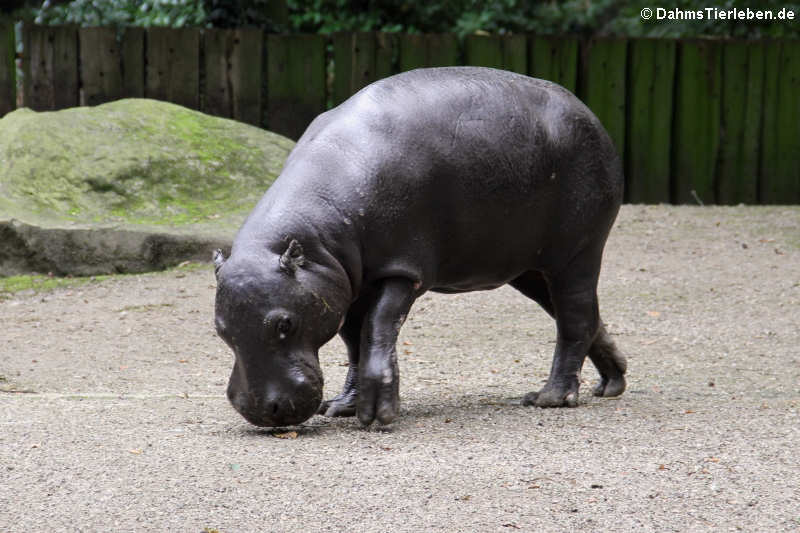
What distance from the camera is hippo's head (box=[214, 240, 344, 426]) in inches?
171

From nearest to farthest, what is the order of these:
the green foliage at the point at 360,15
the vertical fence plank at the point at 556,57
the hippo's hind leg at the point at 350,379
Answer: the hippo's hind leg at the point at 350,379 → the vertical fence plank at the point at 556,57 → the green foliage at the point at 360,15

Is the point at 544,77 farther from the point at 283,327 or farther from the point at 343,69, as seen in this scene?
the point at 283,327

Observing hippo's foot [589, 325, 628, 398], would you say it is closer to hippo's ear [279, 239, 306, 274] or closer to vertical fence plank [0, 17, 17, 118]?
hippo's ear [279, 239, 306, 274]

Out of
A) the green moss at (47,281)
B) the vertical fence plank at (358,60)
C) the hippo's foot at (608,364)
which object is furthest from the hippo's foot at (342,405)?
the vertical fence plank at (358,60)

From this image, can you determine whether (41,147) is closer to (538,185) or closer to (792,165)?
(538,185)

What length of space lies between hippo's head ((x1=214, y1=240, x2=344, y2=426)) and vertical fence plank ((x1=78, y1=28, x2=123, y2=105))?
723 cm

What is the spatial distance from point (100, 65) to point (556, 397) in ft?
24.0

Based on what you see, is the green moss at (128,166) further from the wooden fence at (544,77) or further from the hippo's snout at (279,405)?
the hippo's snout at (279,405)

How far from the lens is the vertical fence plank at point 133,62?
1105 centimetres

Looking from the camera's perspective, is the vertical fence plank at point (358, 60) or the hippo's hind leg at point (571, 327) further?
the vertical fence plank at point (358, 60)

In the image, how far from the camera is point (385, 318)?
4672 millimetres

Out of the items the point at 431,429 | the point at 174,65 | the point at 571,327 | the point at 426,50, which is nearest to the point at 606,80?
the point at 426,50

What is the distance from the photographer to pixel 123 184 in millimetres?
9430

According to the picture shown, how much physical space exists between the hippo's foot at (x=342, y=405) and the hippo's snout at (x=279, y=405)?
→ 67 centimetres
